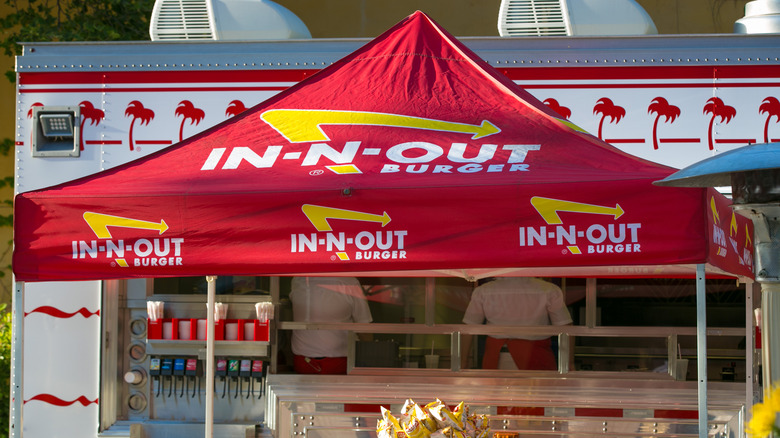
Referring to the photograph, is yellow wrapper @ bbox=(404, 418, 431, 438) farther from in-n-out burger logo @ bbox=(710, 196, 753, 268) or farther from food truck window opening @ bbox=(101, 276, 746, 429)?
in-n-out burger logo @ bbox=(710, 196, 753, 268)

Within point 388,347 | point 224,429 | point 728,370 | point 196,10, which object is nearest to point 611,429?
point 728,370

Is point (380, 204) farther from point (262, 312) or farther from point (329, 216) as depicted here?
point (262, 312)

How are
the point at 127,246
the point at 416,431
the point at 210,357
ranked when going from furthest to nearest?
1. the point at 210,357
2. the point at 416,431
3. the point at 127,246

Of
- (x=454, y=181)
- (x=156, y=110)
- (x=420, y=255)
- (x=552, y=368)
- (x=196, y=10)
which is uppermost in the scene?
(x=196, y=10)

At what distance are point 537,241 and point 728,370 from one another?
3.07m

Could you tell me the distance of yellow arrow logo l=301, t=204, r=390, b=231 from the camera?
11.9 ft

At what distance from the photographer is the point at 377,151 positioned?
157 inches

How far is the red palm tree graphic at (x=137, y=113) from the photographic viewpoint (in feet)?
18.5

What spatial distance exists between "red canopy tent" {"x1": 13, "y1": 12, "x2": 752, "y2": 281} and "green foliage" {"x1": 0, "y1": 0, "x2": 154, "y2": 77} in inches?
216

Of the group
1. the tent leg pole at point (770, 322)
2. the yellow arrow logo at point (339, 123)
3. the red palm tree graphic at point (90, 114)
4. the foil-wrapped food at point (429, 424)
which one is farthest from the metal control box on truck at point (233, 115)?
the tent leg pole at point (770, 322)

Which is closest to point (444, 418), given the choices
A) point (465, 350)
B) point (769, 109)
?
point (465, 350)

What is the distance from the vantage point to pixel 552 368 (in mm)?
5871

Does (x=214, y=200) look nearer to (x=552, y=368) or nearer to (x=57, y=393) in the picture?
(x=57, y=393)

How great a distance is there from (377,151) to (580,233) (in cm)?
97
